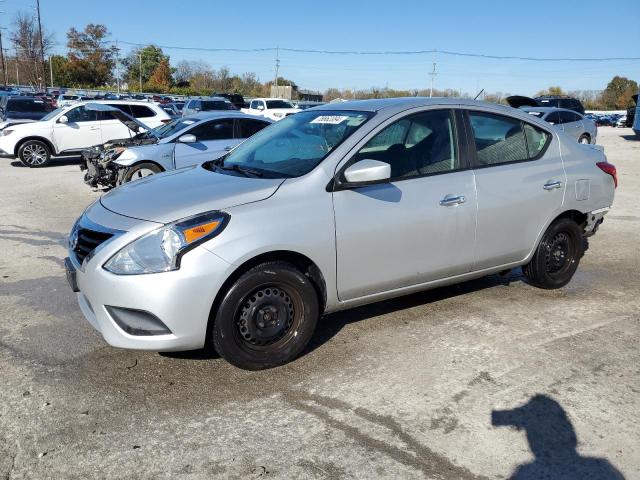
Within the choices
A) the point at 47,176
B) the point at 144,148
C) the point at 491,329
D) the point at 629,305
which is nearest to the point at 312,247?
the point at 491,329

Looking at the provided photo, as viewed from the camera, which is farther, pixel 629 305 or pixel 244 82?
pixel 244 82

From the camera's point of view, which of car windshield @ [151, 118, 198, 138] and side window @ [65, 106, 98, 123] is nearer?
car windshield @ [151, 118, 198, 138]

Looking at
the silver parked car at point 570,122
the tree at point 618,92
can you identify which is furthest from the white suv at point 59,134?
the tree at point 618,92

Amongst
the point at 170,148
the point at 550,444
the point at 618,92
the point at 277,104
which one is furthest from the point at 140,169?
the point at 618,92

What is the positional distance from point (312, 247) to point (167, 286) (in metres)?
0.94

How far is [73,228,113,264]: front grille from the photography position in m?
3.59

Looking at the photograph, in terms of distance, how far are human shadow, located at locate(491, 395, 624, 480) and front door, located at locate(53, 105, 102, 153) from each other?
48.4 feet

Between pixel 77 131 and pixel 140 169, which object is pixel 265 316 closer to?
pixel 140 169

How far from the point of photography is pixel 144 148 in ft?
32.7

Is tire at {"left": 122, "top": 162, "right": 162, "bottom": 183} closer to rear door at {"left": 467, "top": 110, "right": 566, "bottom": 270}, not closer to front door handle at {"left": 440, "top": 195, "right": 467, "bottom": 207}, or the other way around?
rear door at {"left": 467, "top": 110, "right": 566, "bottom": 270}

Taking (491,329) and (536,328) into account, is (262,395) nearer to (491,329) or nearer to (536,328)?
(491,329)

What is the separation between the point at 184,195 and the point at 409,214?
155cm

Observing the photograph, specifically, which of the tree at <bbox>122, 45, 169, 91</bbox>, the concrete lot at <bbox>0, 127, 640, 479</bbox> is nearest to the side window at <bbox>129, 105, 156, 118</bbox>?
the concrete lot at <bbox>0, 127, 640, 479</bbox>

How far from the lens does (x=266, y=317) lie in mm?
3670
